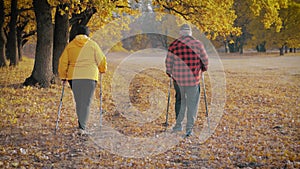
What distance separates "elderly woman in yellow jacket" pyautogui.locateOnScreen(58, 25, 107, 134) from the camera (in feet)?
21.8

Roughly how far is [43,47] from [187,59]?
7523 millimetres

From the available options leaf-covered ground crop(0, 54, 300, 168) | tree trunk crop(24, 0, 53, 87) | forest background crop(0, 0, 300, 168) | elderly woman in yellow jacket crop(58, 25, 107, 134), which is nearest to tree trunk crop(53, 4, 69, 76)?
forest background crop(0, 0, 300, 168)

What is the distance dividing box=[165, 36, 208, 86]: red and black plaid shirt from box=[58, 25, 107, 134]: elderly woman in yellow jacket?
56.5 inches

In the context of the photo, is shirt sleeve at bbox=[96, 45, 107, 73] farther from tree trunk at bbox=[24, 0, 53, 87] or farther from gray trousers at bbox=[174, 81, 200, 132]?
tree trunk at bbox=[24, 0, 53, 87]

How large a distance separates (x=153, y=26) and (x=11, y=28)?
10515mm

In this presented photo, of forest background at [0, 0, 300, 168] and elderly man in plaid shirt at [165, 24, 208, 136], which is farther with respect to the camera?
elderly man in plaid shirt at [165, 24, 208, 136]

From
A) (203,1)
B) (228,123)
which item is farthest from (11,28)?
(228,123)

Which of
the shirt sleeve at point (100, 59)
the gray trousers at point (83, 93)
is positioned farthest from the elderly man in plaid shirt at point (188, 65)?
the gray trousers at point (83, 93)

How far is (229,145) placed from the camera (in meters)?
6.59

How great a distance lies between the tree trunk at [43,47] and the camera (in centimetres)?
1254

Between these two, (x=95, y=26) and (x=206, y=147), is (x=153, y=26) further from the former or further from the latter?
(x=206, y=147)

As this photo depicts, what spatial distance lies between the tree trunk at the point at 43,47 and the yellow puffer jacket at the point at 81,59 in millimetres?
6294

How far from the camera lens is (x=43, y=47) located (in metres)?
12.7

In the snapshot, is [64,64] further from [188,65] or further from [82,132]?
[188,65]
